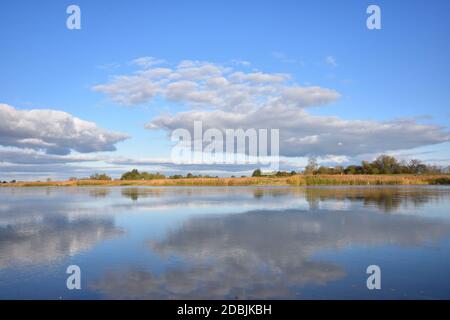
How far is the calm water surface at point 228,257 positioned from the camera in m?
5.31

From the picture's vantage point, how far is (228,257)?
7160mm

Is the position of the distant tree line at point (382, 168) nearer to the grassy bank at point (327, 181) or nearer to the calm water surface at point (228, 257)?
the grassy bank at point (327, 181)

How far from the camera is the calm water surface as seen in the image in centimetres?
531

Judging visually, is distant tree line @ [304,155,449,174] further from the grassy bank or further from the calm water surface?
the calm water surface

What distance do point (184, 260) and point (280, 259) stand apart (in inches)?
67.9

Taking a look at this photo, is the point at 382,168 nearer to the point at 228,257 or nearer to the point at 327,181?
the point at 327,181

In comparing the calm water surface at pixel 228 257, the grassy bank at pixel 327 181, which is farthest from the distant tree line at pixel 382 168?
the calm water surface at pixel 228 257

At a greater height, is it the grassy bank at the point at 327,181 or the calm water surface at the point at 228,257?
the grassy bank at the point at 327,181

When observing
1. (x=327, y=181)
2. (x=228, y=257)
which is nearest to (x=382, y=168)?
(x=327, y=181)

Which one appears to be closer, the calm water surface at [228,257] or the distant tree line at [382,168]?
the calm water surface at [228,257]

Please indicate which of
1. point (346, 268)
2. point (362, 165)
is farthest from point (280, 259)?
point (362, 165)

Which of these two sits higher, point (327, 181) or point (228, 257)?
point (327, 181)

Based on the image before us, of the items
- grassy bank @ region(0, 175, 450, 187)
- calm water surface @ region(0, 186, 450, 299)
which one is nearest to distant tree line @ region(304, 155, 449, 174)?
grassy bank @ region(0, 175, 450, 187)

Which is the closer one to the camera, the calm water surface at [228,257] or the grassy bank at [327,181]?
the calm water surface at [228,257]
